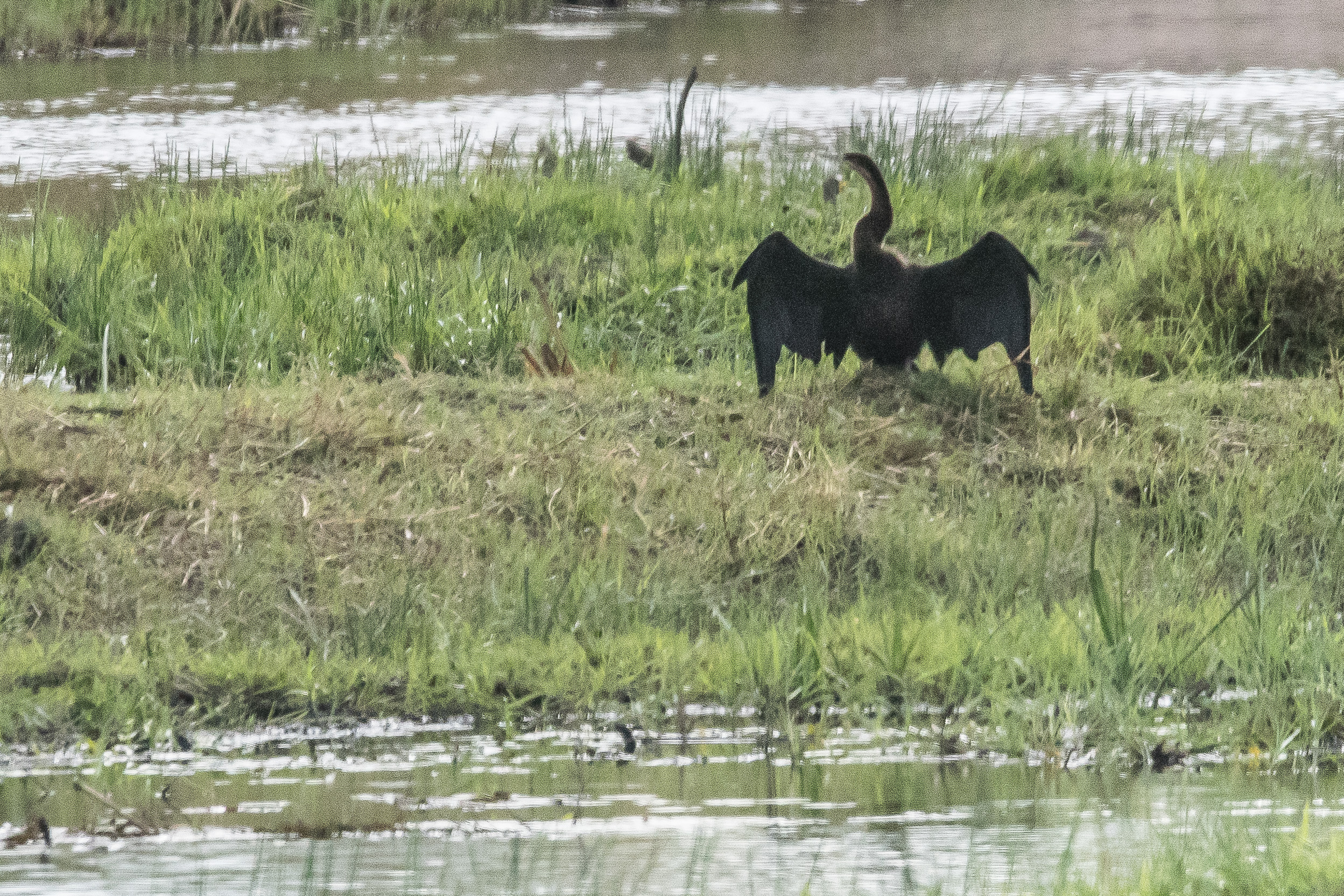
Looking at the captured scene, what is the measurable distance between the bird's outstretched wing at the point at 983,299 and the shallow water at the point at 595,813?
2523mm

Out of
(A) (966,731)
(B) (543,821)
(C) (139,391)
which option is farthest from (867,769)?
(C) (139,391)

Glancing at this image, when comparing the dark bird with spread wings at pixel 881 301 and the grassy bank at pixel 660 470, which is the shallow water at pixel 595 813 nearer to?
the grassy bank at pixel 660 470

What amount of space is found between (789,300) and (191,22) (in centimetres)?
1420

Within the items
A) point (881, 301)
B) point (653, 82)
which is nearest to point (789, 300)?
point (881, 301)

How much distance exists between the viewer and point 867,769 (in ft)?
15.9

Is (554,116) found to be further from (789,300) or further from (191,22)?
(789,300)

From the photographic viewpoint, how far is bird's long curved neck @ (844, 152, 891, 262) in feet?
24.3

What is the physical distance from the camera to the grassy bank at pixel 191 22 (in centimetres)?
1931

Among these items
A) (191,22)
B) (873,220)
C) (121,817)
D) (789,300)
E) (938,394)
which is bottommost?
(121,817)

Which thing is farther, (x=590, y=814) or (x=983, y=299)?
(x=983, y=299)

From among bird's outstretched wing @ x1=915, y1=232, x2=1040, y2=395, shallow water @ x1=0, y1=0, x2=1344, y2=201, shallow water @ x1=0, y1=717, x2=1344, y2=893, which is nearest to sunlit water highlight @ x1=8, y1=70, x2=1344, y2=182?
shallow water @ x1=0, y1=0, x2=1344, y2=201

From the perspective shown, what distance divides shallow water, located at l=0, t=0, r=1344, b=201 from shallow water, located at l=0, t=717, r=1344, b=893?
6783 millimetres

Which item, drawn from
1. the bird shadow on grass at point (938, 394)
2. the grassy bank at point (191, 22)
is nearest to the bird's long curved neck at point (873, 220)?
the bird shadow on grass at point (938, 394)

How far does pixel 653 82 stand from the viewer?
16.9 metres
